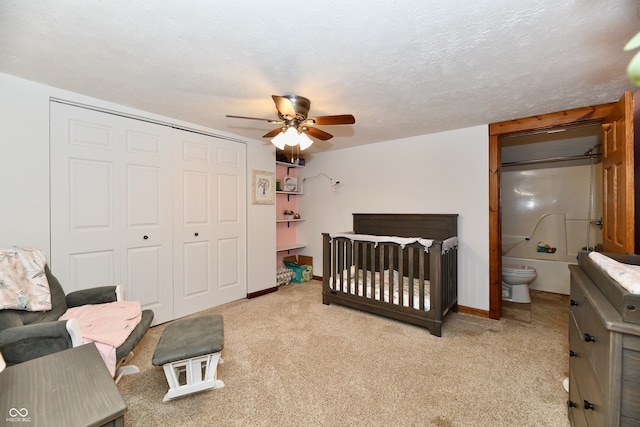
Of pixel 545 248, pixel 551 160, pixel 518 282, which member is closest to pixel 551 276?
pixel 545 248

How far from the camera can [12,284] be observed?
5.40ft

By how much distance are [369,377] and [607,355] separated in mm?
1371

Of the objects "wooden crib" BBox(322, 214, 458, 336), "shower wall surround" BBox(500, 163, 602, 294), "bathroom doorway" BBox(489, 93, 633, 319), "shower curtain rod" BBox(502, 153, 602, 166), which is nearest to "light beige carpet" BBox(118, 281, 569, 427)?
"wooden crib" BBox(322, 214, 458, 336)

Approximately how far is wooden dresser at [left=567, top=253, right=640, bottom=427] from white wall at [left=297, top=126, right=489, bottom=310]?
5.93ft

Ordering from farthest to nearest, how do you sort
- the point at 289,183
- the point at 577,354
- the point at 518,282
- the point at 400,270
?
1. the point at 289,183
2. the point at 518,282
3. the point at 400,270
4. the point at 577,354

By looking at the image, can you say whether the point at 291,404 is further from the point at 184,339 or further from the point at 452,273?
the point at 452,273

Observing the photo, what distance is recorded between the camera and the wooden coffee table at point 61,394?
74cm

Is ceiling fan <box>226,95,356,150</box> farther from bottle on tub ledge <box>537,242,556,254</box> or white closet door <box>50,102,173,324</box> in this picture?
bottle on tub ledge <box>537,242,556,254</box>

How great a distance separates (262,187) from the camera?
369cm

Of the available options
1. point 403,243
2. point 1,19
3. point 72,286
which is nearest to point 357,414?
point 403,243

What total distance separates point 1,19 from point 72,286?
6.33 ft

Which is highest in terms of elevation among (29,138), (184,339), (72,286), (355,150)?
(355,150)

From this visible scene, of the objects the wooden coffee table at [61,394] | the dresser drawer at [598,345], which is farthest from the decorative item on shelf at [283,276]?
the dresser drawer at [598,345]

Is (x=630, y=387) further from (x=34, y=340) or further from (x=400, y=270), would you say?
(x=34, y=340)
